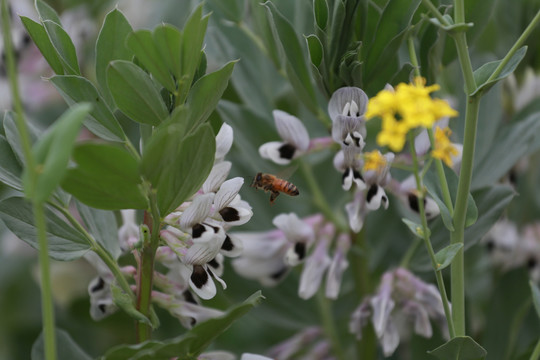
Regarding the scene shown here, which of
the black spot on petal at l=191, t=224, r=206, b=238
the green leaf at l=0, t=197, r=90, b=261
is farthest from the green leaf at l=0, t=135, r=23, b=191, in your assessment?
the black spot on petal at l=191, t=224, r=206, b=238

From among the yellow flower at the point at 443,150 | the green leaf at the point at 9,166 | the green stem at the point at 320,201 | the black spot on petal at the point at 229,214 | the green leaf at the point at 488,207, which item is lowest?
the green stem at the point at 320,201

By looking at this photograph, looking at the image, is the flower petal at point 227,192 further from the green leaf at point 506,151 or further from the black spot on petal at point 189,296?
the green leaf at point 506,151

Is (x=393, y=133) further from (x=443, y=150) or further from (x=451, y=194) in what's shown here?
(x=451, y=194)

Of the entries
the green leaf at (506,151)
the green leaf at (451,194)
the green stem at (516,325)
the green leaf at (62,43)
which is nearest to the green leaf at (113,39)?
the green leaf at (62,43)

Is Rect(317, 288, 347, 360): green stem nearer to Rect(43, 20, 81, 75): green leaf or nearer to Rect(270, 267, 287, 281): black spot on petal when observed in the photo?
Rect(270, 267, 287, 281): black spot on petal

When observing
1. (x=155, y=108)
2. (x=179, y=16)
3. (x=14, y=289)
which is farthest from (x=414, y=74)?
(x=14, y=289)

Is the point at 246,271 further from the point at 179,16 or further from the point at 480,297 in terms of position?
the point at 179,16
